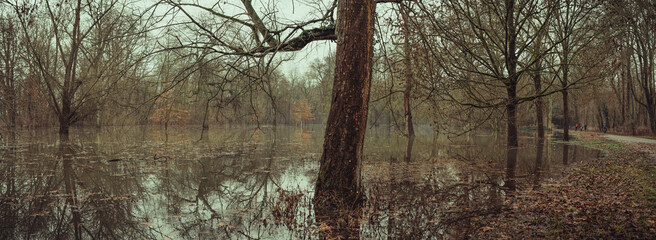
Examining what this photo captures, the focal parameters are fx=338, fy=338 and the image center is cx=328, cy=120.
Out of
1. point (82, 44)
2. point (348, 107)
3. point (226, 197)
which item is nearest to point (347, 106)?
point (348, 107)

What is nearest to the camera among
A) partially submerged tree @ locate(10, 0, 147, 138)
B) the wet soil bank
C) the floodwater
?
the wet soil bank

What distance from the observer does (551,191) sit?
6.09m

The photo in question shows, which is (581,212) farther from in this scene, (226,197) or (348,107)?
(226,197)

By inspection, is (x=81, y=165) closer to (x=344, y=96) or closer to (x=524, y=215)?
(x=344, y=96)

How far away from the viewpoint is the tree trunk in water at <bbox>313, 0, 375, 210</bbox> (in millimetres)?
4797

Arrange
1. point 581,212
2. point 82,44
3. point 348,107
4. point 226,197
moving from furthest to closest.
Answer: point 82,44 < point 226,197 < point 348,107 < point 581,212

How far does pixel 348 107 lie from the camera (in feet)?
15.7

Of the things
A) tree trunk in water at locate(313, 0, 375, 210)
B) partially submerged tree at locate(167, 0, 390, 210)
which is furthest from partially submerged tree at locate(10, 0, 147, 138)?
tree trunk in water at locate(313, 0, 375, 210)

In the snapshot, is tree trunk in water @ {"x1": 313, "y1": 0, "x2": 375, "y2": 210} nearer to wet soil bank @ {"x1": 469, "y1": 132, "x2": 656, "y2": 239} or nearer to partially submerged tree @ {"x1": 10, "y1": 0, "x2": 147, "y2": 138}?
wet soil bank @ {"x1": 469, "y1": 132, "x2": 656, "y2": 239}

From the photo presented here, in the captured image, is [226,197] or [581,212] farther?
[226,197]

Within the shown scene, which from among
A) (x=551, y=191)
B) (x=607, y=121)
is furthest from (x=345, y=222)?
(x=607, y=121)

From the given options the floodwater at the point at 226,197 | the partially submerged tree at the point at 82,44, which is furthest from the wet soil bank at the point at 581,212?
the partially submerged tree at the point at 82,44

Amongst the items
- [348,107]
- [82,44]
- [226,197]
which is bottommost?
[226,197]

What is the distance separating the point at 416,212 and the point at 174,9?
4688mm
